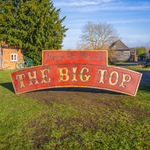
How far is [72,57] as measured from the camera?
356 inches

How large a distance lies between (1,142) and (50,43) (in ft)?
79.4

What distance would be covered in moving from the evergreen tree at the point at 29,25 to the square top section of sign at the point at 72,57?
16.8 meters

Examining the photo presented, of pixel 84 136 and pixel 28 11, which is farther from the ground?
pixel 28 11

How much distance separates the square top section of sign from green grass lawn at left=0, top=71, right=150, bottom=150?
2417 mm

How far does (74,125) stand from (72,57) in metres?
4.80

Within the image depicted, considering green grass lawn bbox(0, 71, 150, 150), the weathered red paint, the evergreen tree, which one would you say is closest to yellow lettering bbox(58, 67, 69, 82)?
the weathered red paint

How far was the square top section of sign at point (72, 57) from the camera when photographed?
8797mm

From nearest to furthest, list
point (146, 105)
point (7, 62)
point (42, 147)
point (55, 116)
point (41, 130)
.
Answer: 1. point (42, 147)
2. point (41, 130)
3. point (55, 116)
4. point (146, 105)
5. point (7, 62)

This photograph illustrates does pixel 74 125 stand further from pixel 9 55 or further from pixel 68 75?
pixel 9 55

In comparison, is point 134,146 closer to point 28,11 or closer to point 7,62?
point 7,62

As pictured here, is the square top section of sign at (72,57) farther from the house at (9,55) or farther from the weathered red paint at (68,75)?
the house at (9,55)

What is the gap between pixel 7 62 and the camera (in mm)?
24109


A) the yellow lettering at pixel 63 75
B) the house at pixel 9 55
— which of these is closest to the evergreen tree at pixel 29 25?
the house at pixel 9 55

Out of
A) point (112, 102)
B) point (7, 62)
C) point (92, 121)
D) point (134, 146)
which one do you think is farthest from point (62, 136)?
point (7, 62)
